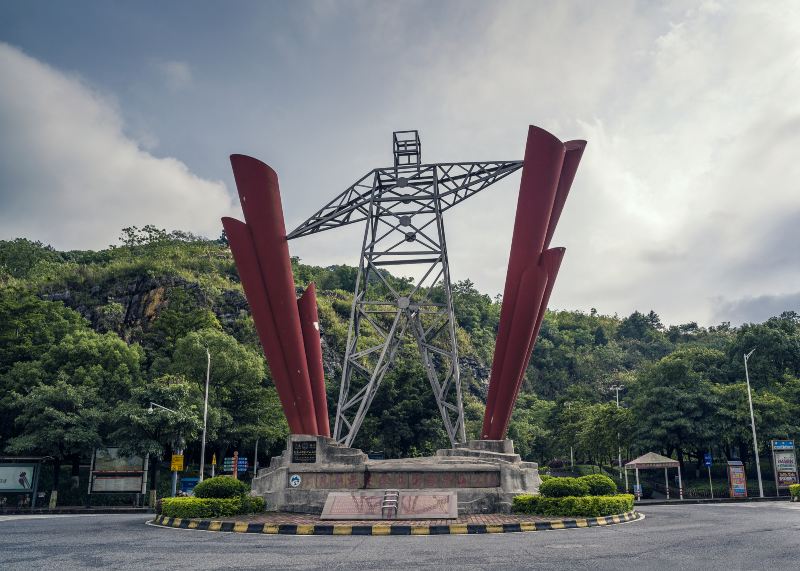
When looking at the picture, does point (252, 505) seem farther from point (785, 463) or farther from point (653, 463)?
point (785, 463)

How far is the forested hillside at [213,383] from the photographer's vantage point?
32.9 metres

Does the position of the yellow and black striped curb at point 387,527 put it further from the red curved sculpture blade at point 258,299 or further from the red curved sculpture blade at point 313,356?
the red curved sculpture blade at point 313,356

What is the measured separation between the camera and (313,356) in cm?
2067

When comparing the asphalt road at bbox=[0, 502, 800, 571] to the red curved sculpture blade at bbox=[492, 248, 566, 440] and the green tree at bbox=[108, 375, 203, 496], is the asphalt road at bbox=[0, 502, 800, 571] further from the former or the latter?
the green tree at bbox=[108, 375, 203, 496]

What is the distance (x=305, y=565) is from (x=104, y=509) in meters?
25.1

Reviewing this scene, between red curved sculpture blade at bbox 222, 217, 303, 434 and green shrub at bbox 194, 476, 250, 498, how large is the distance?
2742 mm

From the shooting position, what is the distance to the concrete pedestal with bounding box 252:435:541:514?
1672 cm

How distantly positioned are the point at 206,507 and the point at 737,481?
2634 cm

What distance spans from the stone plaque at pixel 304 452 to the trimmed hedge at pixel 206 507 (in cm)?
183

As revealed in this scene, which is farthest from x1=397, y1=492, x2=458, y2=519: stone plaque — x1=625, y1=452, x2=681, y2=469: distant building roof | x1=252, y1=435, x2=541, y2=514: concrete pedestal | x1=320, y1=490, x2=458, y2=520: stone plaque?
x1=625, y1=452, x2=681, y2=469: distant building roof

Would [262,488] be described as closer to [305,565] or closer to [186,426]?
[305,565]

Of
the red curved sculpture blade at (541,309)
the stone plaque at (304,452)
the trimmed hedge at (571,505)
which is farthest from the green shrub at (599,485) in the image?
the stone plaque at (304,452)

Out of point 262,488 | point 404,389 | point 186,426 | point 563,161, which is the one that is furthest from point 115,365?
point 563,161

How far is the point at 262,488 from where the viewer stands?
61.2 feet
